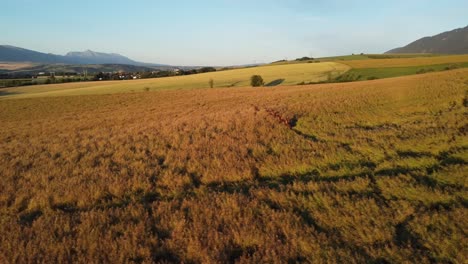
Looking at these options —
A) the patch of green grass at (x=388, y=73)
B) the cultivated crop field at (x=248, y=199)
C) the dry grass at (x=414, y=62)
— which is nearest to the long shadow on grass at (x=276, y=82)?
the patch of green grass at (x=388, y=73)

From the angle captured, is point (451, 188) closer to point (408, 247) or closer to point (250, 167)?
point (408, 247)

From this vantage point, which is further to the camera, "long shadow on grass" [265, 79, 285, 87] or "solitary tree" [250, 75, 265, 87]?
"long shadow on grass" [265, 79, 285, 87]

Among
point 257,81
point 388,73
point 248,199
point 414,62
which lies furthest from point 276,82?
point 248,199

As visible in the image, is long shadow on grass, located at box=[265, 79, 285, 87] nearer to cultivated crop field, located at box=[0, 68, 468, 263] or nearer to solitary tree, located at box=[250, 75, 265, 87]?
solitary tree, located at box=[250, 75, 265, 87]

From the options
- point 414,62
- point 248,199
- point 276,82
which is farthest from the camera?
point 414,62

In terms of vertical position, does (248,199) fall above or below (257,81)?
below

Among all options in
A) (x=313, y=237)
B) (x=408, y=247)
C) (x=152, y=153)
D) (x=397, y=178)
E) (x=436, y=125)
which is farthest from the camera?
(x=436, y=125)

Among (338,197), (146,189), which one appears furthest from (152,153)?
(338,197)

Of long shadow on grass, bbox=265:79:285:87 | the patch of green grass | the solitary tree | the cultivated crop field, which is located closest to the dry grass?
the patch of green grass

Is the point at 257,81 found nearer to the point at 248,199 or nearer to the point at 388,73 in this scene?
the point at 388,73

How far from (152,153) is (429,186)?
303 inches

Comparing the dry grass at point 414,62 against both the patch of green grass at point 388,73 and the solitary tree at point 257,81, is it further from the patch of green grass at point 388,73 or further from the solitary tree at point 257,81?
the solitary tree at point 257,81

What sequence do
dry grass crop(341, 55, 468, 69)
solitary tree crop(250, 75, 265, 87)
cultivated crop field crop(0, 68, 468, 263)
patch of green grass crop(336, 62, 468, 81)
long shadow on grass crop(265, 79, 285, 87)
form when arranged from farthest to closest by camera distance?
1. dry grass crop(341, 55, 468, 69)
2. long shadow on grass crop(265, 79, 285, 87)
3. patch of green grass crop(336, 62, 468, 81)
4. solitary tree crop(250, 75, 265, 87)
5. cultivated crop field crop(0, 68, 468, 263)

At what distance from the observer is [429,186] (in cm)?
552
